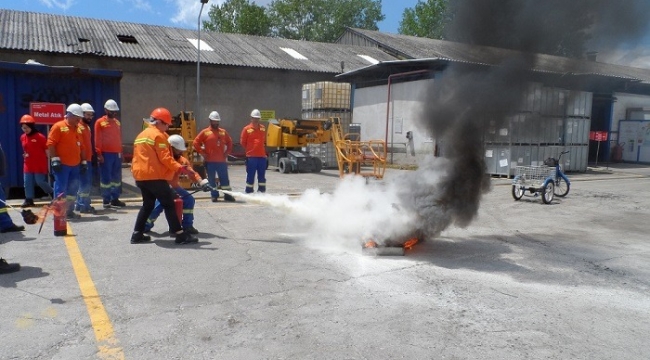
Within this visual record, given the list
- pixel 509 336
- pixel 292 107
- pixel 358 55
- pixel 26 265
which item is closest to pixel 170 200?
pixel 26 265

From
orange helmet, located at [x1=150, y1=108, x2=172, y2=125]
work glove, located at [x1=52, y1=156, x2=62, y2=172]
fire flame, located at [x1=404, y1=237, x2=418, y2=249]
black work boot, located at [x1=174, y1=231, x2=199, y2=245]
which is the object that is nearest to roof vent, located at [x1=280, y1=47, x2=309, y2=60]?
work glove, located at [x1=52, y1=156, x2=62, y2=172]

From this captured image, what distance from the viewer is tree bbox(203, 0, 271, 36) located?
50.4 meters

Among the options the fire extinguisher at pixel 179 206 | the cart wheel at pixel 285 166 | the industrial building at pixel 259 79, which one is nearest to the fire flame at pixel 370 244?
the fire extinguisher at pixel 179 206

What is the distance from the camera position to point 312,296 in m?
4.70

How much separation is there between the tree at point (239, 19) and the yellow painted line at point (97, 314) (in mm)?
47866

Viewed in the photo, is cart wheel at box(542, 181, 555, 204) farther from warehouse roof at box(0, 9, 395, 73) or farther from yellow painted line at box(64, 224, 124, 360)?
warehouse roof at box(0, 9, 395, 73)

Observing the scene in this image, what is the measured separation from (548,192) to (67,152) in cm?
998

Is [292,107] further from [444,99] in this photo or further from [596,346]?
[596,346]

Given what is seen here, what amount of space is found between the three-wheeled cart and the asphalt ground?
3.22 meters

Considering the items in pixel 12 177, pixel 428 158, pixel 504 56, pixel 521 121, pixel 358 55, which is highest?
pixel 358 55

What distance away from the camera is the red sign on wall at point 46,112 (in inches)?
377

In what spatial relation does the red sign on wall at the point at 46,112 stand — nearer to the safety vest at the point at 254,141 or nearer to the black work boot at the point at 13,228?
the black work boot at the point at 13,228

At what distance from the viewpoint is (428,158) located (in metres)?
6.95

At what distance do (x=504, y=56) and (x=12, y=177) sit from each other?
9322 millimetres
